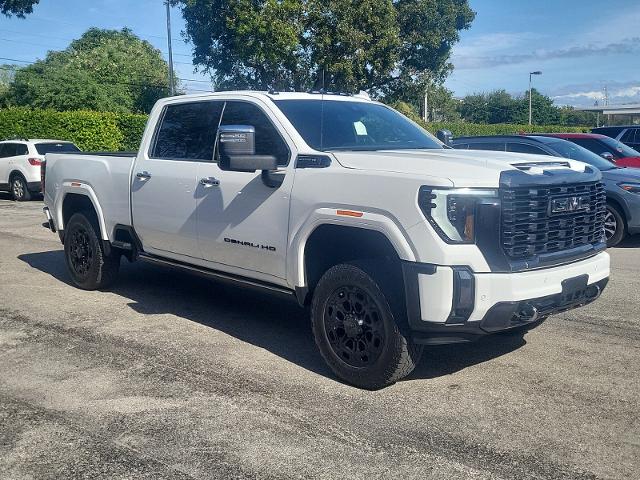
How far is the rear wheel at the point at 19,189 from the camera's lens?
64.6 ft

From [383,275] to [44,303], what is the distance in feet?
13.9

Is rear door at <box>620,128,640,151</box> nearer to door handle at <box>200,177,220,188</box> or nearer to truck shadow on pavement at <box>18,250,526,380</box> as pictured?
truck shadow on pavement at <box>18,250,526,380</box>

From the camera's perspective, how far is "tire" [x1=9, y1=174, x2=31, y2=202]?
1970 centimetres

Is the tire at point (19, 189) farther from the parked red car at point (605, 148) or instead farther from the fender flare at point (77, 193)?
the parked red car at point (605, 148)

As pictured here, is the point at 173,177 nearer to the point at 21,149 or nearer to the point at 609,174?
the point at 609,174

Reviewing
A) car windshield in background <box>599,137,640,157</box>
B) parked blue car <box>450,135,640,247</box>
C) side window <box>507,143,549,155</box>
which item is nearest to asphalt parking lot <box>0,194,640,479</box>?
parked blue car <box>450,135,640,247</box>

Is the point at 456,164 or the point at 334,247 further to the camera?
the point at 334,247

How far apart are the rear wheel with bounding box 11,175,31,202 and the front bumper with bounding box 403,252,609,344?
17.7m

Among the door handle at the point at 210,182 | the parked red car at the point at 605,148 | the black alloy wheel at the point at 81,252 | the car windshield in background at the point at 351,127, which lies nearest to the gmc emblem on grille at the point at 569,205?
the car windshield in background at the point at 351,127

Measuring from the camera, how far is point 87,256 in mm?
7656

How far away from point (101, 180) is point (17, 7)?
2618 centimetres

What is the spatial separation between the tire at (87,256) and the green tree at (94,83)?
28.8 m

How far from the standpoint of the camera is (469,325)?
14.0 feet

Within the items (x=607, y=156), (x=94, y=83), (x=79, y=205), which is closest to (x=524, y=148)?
(x=607, y=156)
